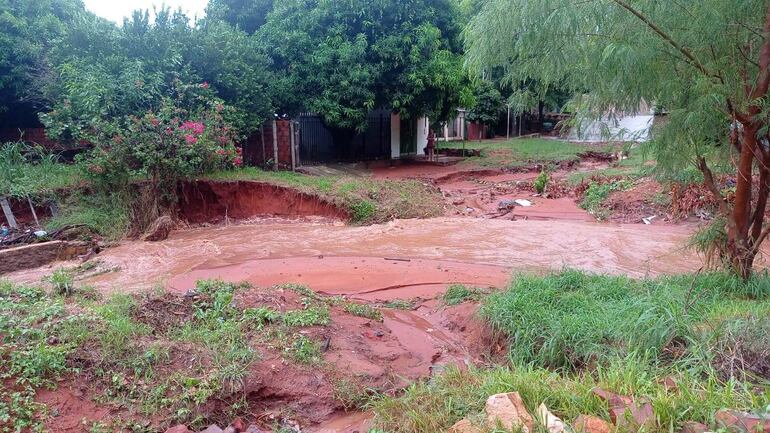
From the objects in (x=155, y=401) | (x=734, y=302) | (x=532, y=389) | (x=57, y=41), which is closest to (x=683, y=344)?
(x=734, y=302)

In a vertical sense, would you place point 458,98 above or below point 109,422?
above

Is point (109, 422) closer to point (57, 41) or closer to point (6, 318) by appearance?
point (6, 318)

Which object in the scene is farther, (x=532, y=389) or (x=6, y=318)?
(x=6, y=318)

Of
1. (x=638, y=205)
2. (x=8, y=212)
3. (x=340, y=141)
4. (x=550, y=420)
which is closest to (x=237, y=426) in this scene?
(x=550, y=420)

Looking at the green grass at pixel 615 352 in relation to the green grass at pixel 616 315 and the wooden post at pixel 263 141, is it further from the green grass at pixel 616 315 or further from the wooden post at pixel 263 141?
the wooden post at pixel 263 141

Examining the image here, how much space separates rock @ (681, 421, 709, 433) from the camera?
2.59 meters

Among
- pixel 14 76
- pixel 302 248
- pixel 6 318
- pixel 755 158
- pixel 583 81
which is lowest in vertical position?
pixel 302 248

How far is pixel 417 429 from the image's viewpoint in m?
3.23

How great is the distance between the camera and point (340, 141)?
20391 millimetres

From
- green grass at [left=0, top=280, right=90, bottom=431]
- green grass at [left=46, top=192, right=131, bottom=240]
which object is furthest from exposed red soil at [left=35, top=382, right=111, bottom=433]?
green grass at [left=46, top=192, right=131, bottom=240]

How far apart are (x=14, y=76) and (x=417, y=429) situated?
14882 millimetres

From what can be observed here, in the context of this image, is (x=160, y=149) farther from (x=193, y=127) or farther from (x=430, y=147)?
(x=430, y=147)

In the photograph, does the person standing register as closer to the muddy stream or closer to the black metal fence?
the black metal fence

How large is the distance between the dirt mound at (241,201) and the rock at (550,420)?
10.4m
